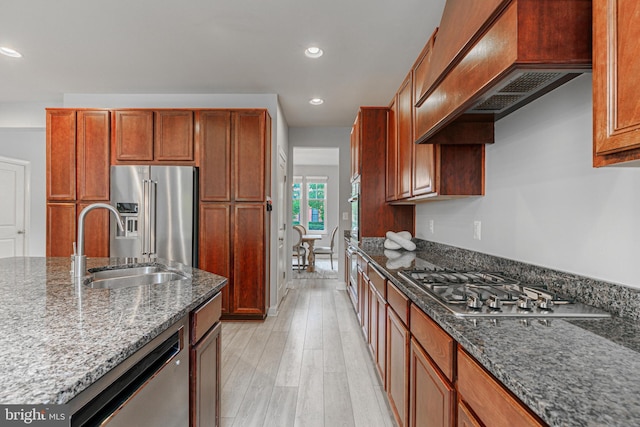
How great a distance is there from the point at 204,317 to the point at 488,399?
41.6 inches

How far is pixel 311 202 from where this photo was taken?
9.84 metres

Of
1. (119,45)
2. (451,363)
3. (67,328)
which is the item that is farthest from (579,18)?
(119,45)

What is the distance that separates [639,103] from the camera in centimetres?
72

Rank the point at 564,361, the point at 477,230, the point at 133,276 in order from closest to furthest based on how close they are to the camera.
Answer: the point at 564,361 < the point at 133,276 < the point at 477,230

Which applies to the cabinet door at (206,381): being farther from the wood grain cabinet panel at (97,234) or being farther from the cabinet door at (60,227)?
the cabinet door at (60,227)

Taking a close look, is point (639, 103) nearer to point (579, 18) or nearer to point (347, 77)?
point (579, 18)

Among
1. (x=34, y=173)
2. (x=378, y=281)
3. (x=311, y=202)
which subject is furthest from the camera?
(x=311, y=202)

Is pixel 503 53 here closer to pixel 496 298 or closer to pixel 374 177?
pixel 496 298

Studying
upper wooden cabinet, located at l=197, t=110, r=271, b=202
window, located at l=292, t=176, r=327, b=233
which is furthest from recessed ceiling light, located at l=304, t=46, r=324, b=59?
window, located at l=292, t=176, r=327, b=233

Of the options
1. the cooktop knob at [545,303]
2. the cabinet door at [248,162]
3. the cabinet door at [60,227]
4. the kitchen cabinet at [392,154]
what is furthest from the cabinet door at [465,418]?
the cabinet door at [60,227]

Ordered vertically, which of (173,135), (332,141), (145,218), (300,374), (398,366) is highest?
(332,141)

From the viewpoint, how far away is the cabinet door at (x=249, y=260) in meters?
3.71

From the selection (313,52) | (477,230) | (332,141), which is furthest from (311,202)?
(477,230)

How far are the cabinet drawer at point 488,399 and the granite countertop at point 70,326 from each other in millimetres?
898
